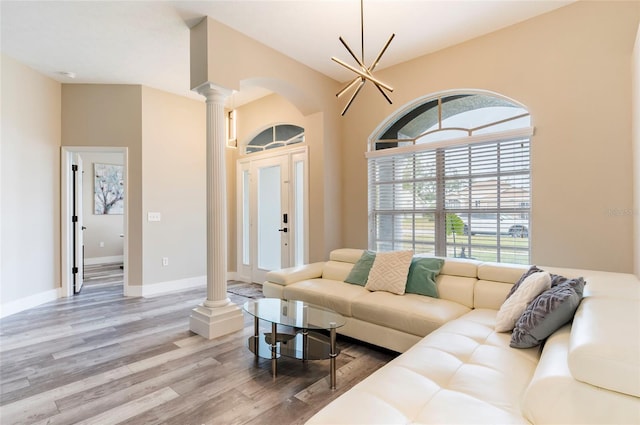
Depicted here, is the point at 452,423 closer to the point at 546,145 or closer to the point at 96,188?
the point at 546,145

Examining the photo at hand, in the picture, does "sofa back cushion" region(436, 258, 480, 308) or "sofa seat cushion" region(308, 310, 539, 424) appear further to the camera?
"sofa back cushion" region(436, 258, 480, 308)

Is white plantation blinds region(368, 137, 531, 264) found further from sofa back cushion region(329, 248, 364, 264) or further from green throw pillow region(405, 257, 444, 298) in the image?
green throw pillow region(405, 257, 444, 298)

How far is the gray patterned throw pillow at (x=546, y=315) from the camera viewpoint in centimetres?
172

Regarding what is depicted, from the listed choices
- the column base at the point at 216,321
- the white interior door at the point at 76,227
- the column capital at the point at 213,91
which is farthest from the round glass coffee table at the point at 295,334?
the white interior door at the point at 76,227

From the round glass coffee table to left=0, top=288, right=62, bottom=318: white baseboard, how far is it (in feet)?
11.0

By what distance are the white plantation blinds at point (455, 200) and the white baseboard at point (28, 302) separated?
4665 millimetres

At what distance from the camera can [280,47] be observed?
3734 mm

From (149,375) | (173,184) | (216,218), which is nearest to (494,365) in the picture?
(149,375)

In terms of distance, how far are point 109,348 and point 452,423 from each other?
3027 millimetres

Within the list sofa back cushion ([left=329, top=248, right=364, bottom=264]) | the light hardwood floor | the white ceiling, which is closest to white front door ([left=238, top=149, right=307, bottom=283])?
sofa back cushion ([left=329, top=248, right=364, bottom=264])

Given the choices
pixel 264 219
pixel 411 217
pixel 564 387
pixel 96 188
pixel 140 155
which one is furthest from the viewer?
pixel 96 188

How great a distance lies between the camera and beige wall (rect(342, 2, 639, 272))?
272cm

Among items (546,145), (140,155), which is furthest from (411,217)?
(140,155)

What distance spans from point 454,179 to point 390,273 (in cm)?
154
